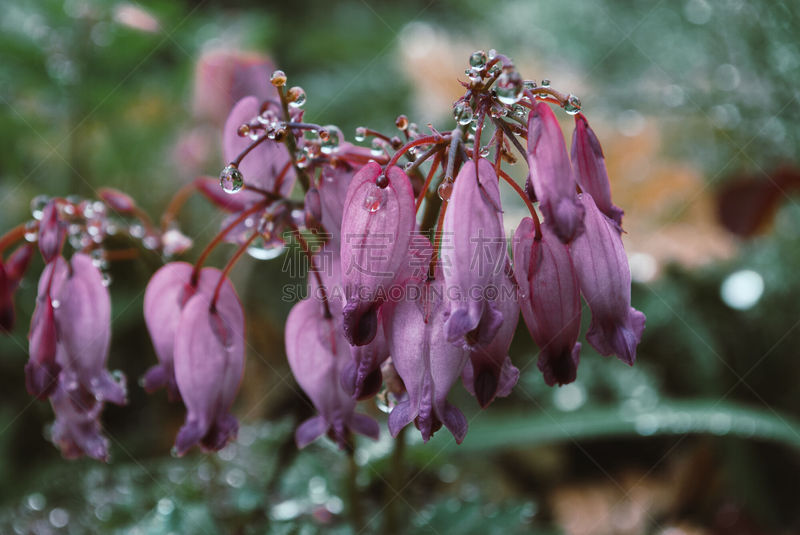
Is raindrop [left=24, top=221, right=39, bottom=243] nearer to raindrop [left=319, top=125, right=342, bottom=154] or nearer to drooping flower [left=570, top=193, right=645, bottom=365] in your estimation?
raindrop [left=319, top=125, right=342, bottom=154]

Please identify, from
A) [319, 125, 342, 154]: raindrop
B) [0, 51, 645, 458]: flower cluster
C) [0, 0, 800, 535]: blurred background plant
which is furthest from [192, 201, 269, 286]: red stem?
[0, 0, 800, 535]: blurred background plant

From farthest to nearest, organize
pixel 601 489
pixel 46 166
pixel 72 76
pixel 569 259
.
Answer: pixel 46 166, pixel 72 76, pixel 601 489, pixel 569 259

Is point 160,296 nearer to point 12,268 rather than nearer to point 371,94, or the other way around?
point 12,268

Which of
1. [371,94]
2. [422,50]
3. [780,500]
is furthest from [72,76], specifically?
[780,500]

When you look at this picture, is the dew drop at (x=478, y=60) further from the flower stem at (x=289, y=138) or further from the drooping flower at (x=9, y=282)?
the drooping flower at (x=9, y=282)

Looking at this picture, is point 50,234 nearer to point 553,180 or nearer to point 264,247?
point 264,247

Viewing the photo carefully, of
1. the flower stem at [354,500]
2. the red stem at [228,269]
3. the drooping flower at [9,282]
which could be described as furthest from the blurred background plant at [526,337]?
the red stem at [228,269]
